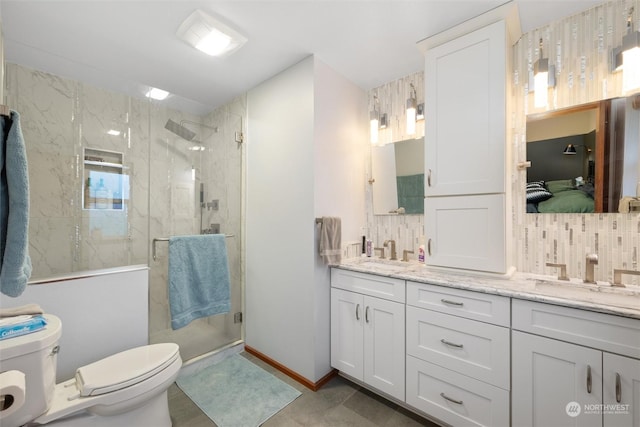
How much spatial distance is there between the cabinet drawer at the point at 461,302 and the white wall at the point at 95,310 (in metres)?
1.91

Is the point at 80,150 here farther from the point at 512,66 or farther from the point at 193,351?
the point at 512,66

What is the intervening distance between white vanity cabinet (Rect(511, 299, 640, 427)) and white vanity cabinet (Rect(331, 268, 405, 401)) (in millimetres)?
601

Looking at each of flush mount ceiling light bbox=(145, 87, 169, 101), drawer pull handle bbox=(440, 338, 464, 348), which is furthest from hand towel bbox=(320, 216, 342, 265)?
flush mount ceiling light bbox=(145, 87, 169, 101)

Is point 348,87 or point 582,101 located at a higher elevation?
point 348,87

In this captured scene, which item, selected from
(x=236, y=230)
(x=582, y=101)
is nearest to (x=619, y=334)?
(x=582, y=101)

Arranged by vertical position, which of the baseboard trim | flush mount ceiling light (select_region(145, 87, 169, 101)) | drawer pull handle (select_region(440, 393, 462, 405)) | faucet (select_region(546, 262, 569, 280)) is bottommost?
the baseboard trim

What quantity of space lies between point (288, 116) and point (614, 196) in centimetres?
212

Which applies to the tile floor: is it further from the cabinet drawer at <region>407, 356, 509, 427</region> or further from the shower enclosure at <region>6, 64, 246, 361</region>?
the shower enclosure at <region>6, 64, 246, 361</region>

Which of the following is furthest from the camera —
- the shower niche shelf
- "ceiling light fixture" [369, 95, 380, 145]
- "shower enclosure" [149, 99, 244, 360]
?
"ceiling light fixture" [369, 95, 380, 145]

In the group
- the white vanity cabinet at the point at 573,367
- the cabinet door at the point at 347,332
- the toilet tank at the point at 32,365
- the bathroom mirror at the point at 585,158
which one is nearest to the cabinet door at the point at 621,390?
the white vanity cabinet at the point at 573,367

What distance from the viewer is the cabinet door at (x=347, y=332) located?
72.3 inches

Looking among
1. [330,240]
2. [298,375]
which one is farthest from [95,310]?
[330,240]

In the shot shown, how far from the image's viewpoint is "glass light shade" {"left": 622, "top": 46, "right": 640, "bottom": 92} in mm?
1301

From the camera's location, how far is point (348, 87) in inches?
89.4
